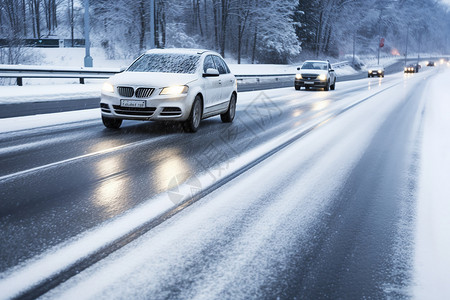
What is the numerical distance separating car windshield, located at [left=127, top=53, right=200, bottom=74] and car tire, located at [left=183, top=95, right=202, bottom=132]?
734 millimetres

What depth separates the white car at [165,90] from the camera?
978cm

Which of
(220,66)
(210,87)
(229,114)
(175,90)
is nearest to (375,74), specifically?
(229,114)

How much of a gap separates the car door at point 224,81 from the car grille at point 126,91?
259 cm

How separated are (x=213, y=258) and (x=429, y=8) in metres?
193

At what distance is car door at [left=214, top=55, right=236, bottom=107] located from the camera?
1203 centimetres

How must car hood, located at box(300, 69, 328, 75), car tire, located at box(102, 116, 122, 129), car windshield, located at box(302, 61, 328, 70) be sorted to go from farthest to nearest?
car windshield, located at box(302, 61, 328, 70)
car hood, located at box(300, 69, 328, 75)
car tire, located at box(102, 116, 122, 129)

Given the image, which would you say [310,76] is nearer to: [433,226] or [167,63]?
[167,63]

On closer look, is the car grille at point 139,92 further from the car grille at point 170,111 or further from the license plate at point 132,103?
the car grille at point 170,111

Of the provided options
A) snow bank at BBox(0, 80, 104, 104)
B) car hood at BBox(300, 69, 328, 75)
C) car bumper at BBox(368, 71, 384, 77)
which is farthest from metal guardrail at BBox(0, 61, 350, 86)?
car bumper at BBox(368, 71, 384, 77)

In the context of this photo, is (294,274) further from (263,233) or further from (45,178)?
(45,178)

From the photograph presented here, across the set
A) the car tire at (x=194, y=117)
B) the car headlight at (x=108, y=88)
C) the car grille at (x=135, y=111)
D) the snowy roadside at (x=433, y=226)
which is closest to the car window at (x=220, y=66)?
the car tire at (x=194, y=117)

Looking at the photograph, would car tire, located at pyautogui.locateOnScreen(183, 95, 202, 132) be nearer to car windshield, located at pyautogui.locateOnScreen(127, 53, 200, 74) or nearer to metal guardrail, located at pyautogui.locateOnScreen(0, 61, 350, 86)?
car windshield, located at pyautogui.locateOnScreen(127, 53, 200, 74)

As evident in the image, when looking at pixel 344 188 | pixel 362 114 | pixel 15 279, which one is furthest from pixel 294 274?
pixel 362 114

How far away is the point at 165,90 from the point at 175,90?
206 mm
